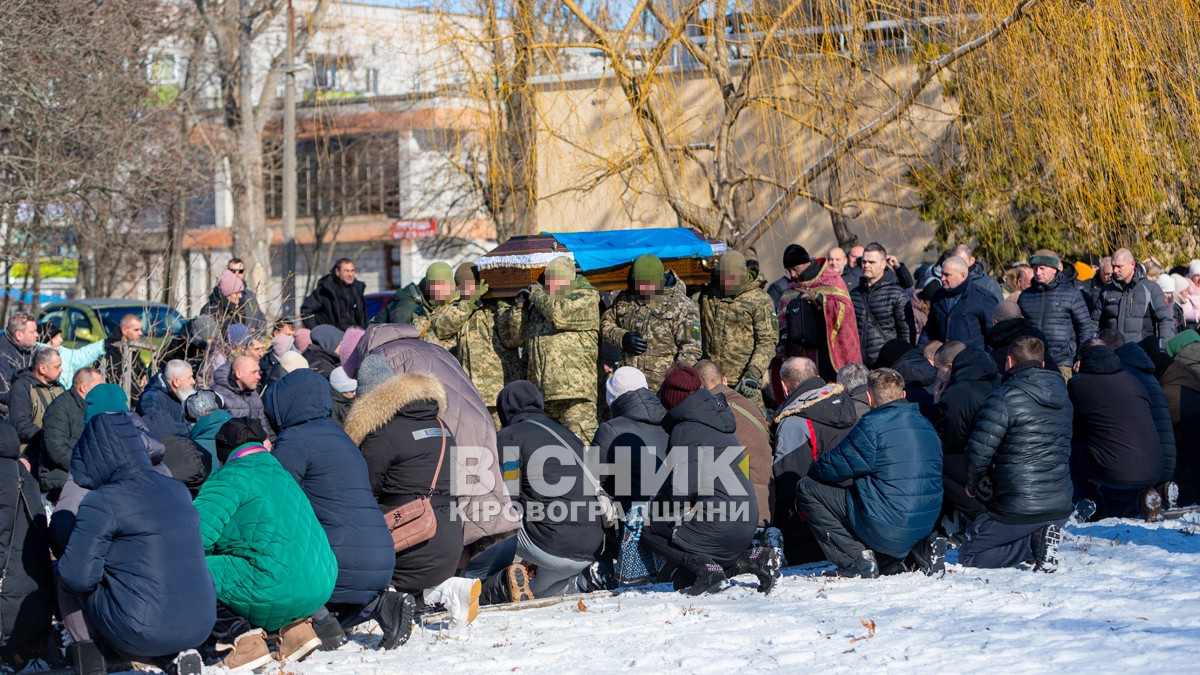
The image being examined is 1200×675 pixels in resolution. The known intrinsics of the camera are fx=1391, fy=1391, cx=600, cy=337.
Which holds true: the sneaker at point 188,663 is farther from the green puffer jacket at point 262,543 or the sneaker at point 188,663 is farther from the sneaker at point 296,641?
the sneaker at point 296,641

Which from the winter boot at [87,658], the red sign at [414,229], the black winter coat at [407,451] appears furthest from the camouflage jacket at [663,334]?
the red sign at [414,229]

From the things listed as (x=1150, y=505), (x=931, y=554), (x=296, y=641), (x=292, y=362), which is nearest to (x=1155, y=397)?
(x=1150, y=505)

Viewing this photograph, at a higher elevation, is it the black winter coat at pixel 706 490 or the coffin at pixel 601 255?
the coffin at pixel 601 255

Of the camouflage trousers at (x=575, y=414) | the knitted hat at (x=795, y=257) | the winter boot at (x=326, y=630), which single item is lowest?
the winter boot at (x=326, y=630)

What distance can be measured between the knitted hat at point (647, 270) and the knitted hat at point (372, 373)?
3.42m

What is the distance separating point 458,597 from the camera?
297 inches

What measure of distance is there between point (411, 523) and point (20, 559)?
1.94 metres

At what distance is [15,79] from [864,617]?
46.9 ft

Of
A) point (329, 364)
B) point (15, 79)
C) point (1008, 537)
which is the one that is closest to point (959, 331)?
point (1008, 537)

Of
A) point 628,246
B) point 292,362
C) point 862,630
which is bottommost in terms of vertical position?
point 862,630

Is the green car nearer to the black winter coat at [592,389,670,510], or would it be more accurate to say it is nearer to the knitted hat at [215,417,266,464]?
the black winter coat at [592,389,670,510]

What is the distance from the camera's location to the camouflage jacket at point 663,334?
10891mm

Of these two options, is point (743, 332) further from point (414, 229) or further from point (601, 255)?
point (414, 229)

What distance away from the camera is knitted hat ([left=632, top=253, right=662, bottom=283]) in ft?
35.8
